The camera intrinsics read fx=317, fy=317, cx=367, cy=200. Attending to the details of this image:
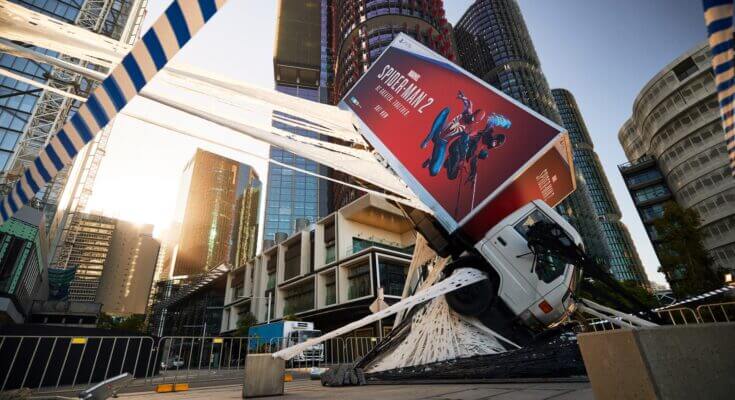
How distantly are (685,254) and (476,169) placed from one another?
24.4m

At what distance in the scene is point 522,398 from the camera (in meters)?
4.18

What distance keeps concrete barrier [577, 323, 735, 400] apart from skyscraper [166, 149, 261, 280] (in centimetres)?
13664

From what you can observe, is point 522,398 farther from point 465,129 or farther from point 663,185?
point 663,185

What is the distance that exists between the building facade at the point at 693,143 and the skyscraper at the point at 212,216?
411 feet

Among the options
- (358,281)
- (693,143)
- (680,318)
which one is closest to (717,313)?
(680,318)

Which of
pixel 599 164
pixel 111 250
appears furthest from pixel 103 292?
pixel 599 164

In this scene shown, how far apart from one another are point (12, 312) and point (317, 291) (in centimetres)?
Result: 2343

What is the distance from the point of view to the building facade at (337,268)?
107ft

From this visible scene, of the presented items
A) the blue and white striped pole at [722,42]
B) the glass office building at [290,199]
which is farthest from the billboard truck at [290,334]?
the glass office building at [290,199]

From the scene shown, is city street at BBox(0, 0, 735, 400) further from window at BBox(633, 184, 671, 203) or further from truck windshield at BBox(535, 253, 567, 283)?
window at BBox(633, 184, 671, 203)

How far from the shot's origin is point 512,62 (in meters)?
95.1

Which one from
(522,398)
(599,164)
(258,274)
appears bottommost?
(522,398)

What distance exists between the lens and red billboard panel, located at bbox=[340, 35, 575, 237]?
1045cm

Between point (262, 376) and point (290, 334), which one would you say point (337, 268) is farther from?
point (262, 376)
